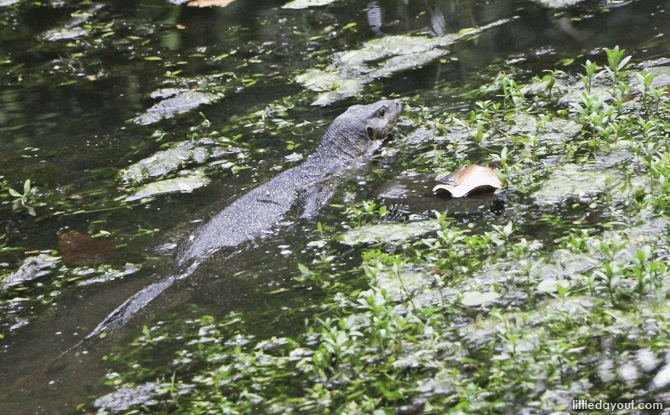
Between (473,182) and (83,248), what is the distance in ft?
8.85

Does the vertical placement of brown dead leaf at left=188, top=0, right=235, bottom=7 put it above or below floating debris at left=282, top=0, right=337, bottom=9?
above

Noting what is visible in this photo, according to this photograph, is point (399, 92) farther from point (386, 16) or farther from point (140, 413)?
point (140, 413)

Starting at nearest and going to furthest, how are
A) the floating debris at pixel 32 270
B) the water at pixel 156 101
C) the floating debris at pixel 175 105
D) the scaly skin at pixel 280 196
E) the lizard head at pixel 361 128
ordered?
the water at pixel 156 101, the scaly skin at pixel 280 196, the floating debris at pixel 32 270, the lizard head at pixel 361 128, the floating debris at pixel 175 105

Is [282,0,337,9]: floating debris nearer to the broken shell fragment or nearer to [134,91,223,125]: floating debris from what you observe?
[134,91,223,125]: floating debris

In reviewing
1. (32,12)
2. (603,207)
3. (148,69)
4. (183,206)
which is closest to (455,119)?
(603,207)

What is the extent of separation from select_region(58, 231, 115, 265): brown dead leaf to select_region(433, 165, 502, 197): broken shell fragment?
7.49ft

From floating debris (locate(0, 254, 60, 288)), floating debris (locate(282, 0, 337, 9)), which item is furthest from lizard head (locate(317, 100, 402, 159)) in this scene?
floating debris (locate(282, 0, 337, 9))

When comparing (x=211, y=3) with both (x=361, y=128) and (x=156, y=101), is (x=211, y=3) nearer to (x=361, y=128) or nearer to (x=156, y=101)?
(x=156, y=101)

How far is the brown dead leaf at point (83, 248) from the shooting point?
4.24 meters

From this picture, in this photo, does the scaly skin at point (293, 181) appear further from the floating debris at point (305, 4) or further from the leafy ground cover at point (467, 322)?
the floating debris at point (305, 4)

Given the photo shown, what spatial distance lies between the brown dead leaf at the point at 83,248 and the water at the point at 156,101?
0.28 ft

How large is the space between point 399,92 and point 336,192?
210cm

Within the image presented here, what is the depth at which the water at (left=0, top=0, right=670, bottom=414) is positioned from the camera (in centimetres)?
353

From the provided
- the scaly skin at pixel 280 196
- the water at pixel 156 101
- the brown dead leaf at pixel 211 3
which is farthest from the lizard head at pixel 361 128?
the brown dead leaf at pixel 211 3
